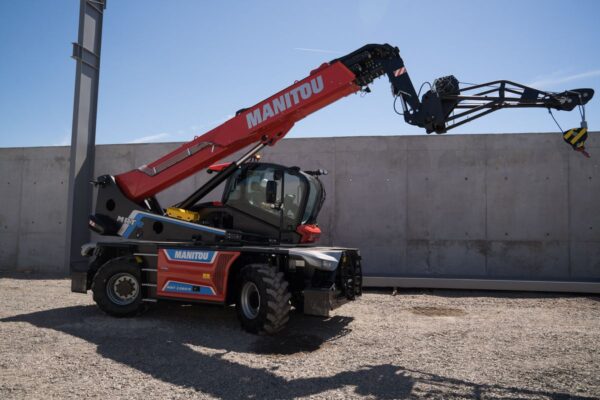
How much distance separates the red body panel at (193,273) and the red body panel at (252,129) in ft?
4.94

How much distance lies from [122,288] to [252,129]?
344cm

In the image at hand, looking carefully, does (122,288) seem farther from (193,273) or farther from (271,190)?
(271,190)

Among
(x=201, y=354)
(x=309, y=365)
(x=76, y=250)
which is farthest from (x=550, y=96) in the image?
Result: (x=76, y=250)

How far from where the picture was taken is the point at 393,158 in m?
12.5

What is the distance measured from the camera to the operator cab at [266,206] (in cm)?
742

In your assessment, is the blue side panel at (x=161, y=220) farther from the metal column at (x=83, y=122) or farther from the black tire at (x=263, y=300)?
the metal column at (x=83, y=122)

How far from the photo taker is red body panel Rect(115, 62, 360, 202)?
23.2ft

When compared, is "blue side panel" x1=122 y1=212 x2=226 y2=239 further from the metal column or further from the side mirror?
the metal column

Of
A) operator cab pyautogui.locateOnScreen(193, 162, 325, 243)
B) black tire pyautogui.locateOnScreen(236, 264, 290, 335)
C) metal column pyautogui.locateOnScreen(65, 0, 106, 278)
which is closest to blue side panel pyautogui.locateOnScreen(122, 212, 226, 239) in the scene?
operator cab pyautogui.locateOnScreen(193, 162, 325, 243)

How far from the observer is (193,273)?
705 cm

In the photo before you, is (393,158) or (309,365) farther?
(393,158)

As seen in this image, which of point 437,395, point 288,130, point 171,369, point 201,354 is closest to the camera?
point 437,395

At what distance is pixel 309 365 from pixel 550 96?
4.65m

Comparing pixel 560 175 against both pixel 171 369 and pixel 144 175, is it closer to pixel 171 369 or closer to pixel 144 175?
pixel 144 175
